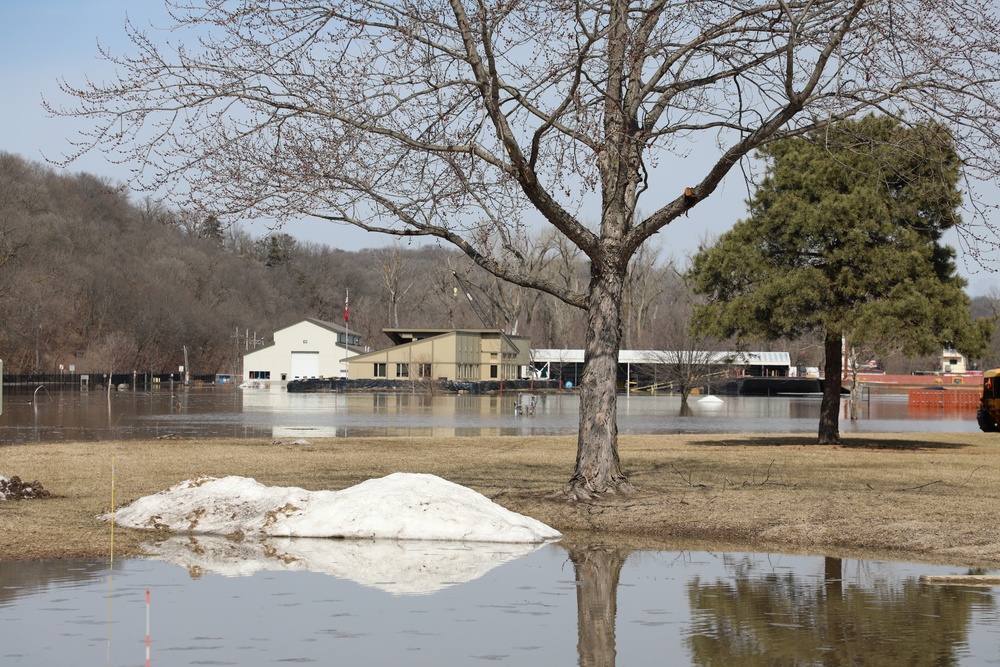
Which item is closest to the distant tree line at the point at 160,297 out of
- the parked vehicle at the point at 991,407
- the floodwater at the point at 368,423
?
the floodwater at the point at 368,423

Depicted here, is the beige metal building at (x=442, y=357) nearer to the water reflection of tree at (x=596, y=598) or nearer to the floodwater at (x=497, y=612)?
the water reflection of tree at (x=596, y=598)

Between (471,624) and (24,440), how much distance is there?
25001 millimetres

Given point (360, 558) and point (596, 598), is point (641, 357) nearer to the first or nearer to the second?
point (360, 558)

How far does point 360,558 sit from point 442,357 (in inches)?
3813

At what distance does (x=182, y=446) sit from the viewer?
2670 cm

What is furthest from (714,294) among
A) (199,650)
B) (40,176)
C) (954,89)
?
(40,176)

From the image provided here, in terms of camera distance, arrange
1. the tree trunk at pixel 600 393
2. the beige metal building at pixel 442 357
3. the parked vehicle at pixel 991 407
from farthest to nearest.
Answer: the beige metal building at pixel 442 357
the parked vehicle at pixel 991 407
the tree trunk at pixel 600 393

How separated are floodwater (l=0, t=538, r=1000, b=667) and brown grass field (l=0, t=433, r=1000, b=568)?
3.73 feet

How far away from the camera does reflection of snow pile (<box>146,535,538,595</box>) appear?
10.3 meters

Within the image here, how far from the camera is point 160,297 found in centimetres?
13962

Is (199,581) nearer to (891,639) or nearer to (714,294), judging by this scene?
(891,639)

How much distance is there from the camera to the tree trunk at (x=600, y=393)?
1500cm

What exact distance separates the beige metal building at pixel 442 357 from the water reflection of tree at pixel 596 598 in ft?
300

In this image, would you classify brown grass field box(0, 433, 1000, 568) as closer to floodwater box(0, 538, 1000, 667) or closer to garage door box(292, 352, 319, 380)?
floodwater box(0, 538, 1000, 667)
